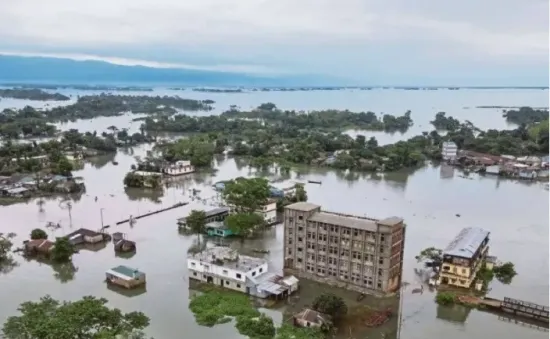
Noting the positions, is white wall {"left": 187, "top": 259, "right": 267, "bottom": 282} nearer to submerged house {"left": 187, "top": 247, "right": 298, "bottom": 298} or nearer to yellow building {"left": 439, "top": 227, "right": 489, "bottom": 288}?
submerged house {"left": 187, "top": 247, "right": 298, "bottom": 298}

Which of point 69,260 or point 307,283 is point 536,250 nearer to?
point 307,283

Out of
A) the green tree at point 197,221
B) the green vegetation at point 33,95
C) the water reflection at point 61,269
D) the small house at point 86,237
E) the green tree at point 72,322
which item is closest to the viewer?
the green tree at point 72,322

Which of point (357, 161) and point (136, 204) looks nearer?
point (136, 204)

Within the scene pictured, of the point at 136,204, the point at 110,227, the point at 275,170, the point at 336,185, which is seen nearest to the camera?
the point at 110,227

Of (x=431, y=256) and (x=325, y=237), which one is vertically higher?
(x=325, y=237)

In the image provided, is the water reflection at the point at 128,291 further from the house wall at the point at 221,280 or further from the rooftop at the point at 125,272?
the house wall at the point at 221,280

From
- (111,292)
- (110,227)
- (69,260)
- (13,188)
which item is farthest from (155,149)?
(111,292)

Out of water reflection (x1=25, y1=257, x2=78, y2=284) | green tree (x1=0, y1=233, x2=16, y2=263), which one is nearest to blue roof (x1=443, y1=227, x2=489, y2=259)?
water reflection (x1=25, y1=257, x2=78, y2=284)

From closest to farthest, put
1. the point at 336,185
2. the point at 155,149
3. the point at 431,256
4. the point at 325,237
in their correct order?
the point at 325,237 → the point at 431,256 → the point at 336,185 → the point at 155,149

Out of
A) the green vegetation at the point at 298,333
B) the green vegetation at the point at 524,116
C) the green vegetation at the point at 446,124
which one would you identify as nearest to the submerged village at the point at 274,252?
the green vegetation at the point at 298,333
